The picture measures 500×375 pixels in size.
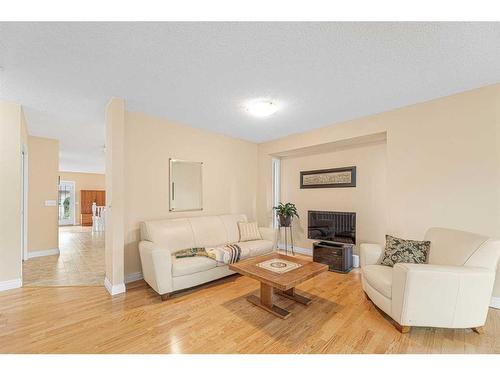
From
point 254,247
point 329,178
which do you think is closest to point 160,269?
point 254,247

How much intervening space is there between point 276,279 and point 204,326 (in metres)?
0.78

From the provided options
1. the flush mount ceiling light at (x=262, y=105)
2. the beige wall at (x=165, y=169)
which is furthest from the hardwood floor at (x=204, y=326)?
the flush mount ceiling light at (x=262, y=105)

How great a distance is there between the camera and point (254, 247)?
354cm

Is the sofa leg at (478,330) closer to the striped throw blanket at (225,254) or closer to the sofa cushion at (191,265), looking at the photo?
the striped throw blanket at (225,254)

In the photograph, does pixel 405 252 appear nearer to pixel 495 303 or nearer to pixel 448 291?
pixel 448 291

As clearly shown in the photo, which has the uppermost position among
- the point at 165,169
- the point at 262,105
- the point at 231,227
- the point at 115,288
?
the point at 262,105

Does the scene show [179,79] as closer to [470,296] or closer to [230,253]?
[230,253]

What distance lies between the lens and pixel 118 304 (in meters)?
2.45

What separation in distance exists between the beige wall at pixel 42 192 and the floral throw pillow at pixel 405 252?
19.4 ft

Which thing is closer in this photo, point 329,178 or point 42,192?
point 329,178

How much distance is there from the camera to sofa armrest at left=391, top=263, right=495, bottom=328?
182 centimetres

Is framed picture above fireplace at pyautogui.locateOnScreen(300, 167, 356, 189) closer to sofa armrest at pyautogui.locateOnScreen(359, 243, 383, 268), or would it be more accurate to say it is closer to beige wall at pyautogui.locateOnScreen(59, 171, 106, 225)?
sofa armrest at pyautogui.locateOnScreen(359, 243, 383, 268)

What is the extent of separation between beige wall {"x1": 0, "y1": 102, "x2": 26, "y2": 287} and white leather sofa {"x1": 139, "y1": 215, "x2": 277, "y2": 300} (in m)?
1.56
